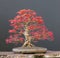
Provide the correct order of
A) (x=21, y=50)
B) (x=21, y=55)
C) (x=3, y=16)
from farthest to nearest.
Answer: (x=3, y=16), (x=21, y=50), (x=21, y=55)

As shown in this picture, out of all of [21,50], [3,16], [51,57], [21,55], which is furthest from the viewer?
[3,16]

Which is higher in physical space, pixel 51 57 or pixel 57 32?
pixel 57 32

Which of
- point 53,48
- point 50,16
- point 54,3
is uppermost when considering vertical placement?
point 54,3

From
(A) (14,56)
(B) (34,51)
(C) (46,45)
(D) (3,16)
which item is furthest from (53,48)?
(A) (14,56)

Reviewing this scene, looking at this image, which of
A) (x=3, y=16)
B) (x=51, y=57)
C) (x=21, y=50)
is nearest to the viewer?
(x=51, y=57)

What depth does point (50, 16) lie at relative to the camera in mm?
3512

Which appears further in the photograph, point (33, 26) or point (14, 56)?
point (33, 26)

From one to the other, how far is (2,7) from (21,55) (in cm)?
151

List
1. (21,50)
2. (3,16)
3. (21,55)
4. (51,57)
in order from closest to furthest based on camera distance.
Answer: (51,57)
(21,55)
(21,50)
(3,16)

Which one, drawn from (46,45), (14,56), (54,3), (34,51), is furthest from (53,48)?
(14,56)

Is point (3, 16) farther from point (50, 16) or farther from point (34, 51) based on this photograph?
point (34, 51)

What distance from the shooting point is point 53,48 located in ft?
11.6

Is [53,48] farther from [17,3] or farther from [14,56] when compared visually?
[14,56]

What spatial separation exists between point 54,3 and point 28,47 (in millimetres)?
1308
